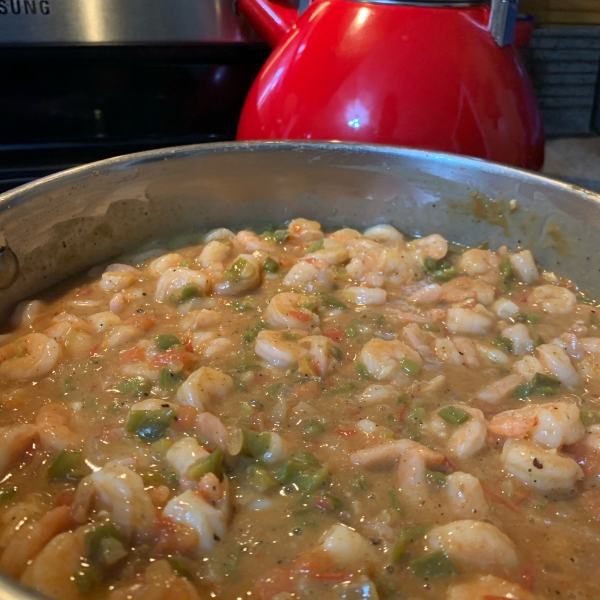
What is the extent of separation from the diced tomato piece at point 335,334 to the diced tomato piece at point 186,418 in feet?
1.14

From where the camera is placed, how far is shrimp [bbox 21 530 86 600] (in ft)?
2.39

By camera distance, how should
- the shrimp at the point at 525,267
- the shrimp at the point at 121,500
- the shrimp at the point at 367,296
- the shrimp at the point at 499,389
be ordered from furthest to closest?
the shrimp at the point at 525,267 → the shrimp at the point at 367,296 → the shrimp at the point at 499,389 → the shrimp at the point at 121,500

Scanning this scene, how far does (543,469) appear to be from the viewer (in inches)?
36.2

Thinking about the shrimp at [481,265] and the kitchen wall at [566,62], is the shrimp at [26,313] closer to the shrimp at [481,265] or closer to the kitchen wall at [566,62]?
the shrimp at [481,265]

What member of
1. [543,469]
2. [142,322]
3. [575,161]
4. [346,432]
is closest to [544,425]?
[543,469]

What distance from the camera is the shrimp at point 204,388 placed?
103 centimetres

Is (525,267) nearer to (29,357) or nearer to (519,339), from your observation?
(519,339)

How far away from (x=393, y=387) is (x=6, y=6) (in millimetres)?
1248

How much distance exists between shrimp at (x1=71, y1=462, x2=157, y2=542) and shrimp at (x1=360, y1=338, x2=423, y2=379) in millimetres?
466

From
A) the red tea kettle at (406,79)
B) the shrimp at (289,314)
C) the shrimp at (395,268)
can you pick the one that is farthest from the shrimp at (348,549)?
the red tea kettle at (406,79)

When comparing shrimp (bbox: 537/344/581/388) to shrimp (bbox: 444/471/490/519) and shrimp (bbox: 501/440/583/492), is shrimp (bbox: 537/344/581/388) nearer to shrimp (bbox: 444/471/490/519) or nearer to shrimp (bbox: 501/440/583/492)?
shrimp (bbox: 501/440/583/492)

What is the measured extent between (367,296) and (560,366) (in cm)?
42

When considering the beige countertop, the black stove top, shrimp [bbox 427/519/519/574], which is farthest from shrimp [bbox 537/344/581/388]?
the black stove top

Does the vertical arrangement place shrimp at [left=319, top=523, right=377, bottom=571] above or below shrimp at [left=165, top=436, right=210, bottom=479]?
below
